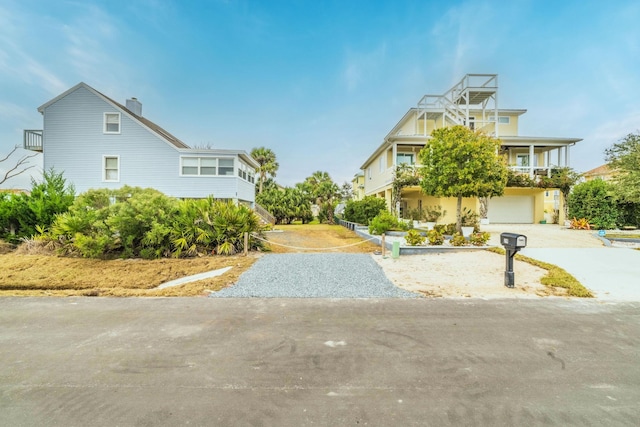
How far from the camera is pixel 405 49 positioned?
688 inches

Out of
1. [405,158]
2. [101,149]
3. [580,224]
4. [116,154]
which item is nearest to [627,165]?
[580,224]

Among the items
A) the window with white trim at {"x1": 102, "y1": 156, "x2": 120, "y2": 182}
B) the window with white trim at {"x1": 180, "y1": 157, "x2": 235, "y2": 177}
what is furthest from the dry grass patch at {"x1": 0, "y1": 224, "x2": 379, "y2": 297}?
the window with white trim at {"x1": 180, "y1": 157, "x2": 235, "y2": 177}

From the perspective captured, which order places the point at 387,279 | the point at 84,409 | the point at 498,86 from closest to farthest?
the point at 84,409 < the point at 387,279 < the point at 498,86

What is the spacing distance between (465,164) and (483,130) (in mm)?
9901

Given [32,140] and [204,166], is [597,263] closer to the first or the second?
[204,166]

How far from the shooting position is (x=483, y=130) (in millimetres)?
20484

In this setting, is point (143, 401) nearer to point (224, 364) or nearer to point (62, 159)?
point (224, 364)

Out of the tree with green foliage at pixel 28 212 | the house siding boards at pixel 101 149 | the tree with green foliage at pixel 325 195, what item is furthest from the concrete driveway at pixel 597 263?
the tree with green foliage at pixel 325 195

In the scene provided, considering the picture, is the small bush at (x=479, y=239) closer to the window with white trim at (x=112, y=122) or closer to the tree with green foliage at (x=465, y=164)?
the tree with green foliage at (x=465, y=164)

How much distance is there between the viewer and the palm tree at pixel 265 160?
37.9m

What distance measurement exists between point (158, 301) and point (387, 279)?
16.9ft

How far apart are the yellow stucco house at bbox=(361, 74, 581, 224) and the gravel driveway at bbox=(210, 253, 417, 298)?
12520 mm

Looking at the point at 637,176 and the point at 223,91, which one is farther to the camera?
the point at 223,91

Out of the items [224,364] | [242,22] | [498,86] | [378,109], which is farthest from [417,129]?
[224,364]
